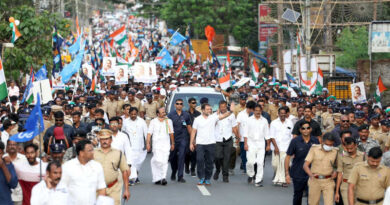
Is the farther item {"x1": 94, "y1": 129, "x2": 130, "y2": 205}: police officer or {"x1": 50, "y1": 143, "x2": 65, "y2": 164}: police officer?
{"x1": 94, "y1": 129, "x2": 130, "y2": 205}: police officer

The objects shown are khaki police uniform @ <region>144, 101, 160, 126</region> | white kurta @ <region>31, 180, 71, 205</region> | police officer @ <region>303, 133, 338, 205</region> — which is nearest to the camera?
white kurta @ <region>31, 180, 71, 205</region>

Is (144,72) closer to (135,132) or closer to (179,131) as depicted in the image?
(179,131)

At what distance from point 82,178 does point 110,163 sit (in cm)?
152

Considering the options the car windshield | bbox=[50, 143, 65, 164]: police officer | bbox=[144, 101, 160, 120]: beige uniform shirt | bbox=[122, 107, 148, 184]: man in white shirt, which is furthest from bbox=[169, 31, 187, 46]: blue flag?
bbox=[50, 143, 65, 164]: police officer

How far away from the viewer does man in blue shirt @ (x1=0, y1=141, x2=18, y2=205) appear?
30.4 ft

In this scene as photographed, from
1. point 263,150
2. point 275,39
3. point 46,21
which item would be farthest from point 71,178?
point 275,39

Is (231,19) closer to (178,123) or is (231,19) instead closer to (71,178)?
(178,123)

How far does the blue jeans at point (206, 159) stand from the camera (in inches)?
608

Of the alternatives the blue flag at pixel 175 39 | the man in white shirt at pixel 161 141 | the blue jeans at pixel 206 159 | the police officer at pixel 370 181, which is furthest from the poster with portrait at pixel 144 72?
the police officer at pixel 370 181

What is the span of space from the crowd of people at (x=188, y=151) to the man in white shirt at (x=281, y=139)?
0.02m

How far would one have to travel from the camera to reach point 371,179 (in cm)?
961

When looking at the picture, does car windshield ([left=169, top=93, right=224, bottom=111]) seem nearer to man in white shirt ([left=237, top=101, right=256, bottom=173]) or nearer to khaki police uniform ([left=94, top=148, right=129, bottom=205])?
man in white shirt ([left=237, top=101, right=256, bottom=173])

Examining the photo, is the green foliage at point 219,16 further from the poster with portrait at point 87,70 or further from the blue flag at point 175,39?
the poster with portrait at point 87,70

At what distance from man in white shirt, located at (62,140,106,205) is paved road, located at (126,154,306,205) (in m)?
4.58
